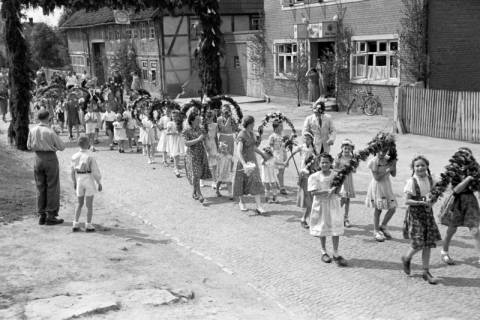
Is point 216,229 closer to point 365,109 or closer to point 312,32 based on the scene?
point 365,109

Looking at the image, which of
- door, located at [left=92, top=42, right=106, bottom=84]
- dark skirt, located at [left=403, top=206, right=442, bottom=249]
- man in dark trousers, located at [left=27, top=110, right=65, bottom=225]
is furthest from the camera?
door, located at [left=92, top=42, right=106, bottom=84]

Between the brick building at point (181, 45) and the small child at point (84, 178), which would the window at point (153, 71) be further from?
the small child at point (84, 178)

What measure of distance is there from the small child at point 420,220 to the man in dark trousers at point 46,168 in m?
5.91

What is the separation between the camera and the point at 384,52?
24.5m

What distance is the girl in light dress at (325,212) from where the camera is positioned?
8.41 m

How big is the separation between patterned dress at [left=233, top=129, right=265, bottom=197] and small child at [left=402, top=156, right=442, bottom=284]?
370cm

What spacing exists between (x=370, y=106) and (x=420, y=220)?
58.4ft

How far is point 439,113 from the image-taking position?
1880 cm

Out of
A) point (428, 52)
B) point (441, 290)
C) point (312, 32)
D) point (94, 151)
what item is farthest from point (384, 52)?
point (441, 290)

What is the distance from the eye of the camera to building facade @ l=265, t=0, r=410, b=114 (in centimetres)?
2417

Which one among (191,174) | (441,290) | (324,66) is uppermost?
(324,66)

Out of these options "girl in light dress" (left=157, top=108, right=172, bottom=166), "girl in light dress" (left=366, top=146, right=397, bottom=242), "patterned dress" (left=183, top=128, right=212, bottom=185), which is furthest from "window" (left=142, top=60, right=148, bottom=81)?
"girl in light dress" (left=366, top=146, right=397, bottom=242)

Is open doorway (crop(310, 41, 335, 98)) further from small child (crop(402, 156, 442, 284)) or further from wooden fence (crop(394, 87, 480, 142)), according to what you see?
small child (crop(402, 156, 442, 284))

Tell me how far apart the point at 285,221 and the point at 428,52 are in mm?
14950
